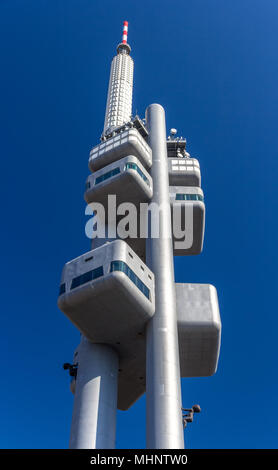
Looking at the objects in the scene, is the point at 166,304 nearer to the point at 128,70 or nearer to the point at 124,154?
the point at 124,154

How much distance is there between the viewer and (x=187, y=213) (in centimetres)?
5822

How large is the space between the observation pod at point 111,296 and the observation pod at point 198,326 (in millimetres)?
4233

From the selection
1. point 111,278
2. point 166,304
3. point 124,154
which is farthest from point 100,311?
point 124,154

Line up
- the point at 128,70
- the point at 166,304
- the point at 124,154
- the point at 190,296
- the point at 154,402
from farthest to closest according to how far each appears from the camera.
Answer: the point at 128,70
the point at 124,154
the point at 190,296
the point at 166,304
the point at 154,402

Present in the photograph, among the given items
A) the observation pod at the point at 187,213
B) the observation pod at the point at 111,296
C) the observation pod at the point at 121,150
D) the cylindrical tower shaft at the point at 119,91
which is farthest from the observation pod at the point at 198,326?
the cylindrical tower shaft at the point at 119,91

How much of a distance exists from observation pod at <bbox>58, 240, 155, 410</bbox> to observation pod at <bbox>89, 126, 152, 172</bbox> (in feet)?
63.2

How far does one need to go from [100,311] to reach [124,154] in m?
25.3

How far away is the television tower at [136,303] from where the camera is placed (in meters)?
40.1

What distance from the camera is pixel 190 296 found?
4781 cm

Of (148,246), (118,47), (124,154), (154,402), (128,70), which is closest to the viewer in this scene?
(154,402)

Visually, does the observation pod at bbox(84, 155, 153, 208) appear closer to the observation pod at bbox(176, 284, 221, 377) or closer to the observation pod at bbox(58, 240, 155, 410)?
the observation pod at bbox(58, 240, 155, 410)
